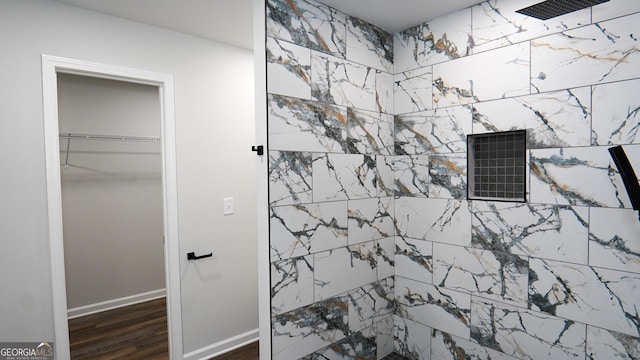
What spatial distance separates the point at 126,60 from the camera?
231 centimetres

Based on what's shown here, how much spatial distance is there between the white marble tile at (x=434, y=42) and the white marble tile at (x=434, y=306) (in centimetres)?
166

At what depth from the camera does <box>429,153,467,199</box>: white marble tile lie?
7.31 feet

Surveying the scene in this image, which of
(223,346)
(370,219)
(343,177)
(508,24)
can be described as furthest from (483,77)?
(223,346)

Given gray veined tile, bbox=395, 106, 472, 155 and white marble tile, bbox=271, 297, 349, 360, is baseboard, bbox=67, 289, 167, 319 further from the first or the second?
gray veined tile, bbox=395, 106, 472, 155

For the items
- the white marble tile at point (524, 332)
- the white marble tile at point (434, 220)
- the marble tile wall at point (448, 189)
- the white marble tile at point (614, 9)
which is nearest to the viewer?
the white marble tile at point (614, 9)

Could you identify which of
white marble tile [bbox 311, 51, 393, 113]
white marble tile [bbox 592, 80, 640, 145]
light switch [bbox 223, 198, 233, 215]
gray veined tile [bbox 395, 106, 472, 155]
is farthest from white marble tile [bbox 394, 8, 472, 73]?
light switch [bbox 223, 198, 233, 215]

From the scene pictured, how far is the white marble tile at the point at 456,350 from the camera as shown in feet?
6.94

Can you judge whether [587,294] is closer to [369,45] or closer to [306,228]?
[306,228]

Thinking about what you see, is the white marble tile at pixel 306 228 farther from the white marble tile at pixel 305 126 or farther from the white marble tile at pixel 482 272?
the white marble tile at pixel 482 272

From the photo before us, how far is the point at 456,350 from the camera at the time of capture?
7.50ft

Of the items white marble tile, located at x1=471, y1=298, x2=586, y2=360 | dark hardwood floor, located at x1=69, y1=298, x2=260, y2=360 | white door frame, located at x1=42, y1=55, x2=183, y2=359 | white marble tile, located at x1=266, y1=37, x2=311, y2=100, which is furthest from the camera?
dark hardwood floor, located at x1=69, y1=298, x2=260, y2=360

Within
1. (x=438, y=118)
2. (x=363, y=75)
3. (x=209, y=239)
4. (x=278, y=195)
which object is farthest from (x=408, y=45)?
(x=209, y=239)

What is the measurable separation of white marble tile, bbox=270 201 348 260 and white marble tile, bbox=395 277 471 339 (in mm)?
718

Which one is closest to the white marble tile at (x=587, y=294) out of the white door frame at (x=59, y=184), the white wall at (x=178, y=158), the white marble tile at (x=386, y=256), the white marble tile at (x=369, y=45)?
the white marble tile at (x=386, y=256)
